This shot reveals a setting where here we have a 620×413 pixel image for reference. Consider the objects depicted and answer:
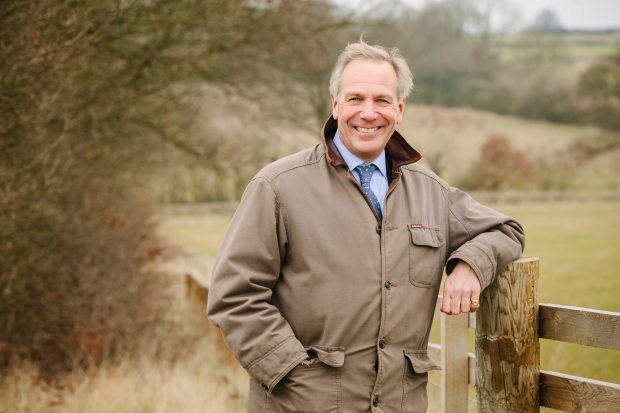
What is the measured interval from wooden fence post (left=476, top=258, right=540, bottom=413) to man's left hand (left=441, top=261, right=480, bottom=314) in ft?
0.71

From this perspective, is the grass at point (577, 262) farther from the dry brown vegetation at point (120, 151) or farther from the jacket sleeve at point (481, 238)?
the jacket sleeve at point (481, 238)

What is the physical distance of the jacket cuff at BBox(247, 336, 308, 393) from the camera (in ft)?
7.89

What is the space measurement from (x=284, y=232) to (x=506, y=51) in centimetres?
4303

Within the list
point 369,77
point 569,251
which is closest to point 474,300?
point 369,77

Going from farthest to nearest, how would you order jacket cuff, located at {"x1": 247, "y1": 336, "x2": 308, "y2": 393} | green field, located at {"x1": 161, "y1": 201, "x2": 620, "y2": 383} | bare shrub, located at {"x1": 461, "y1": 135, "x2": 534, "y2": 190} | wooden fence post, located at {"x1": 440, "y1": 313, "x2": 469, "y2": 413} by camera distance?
bare shrub, located at {"x1": 461, "y1": 135, "x2": 534, "y2": 190} < green field, located at {"x1": 161, "y1": 201, "x2": 620, "y2": 383} < wooden fence post, located at {"x1": 440, "y1": 313, "x2": 469, "y2": 413} < jacket cuff, located at {"x1": 247, "y1": 336, "x2": 308, "y2": 393}

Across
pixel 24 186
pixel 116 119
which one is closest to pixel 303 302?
pixel 24 186

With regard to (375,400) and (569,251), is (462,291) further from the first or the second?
(569,251)

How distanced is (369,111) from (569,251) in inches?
572

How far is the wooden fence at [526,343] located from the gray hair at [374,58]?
2.75 feet

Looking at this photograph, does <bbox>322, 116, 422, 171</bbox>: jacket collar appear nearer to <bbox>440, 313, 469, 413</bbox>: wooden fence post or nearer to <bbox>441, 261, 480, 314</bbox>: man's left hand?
<bbox>441, 261, 480, 314</bbox>: man's left hand

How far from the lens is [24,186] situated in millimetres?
5031

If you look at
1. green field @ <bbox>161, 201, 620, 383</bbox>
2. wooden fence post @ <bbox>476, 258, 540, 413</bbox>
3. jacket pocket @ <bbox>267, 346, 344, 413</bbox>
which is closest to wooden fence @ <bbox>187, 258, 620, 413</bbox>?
wooden fence post @ <bbox>476, 258, 540, 413</bbox>

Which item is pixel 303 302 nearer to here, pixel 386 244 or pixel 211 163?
pixel 386 244

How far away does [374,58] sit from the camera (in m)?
2.66
